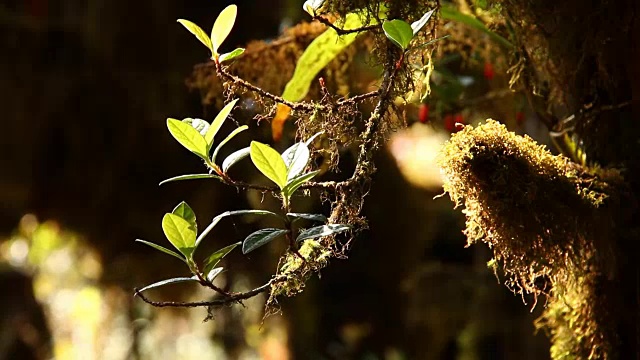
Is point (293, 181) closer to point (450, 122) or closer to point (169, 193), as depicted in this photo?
point (450, 122)

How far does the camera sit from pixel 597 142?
605mm

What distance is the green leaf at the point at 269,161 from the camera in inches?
16.3

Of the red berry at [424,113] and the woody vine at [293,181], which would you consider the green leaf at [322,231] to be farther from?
the red berry at [424,113]

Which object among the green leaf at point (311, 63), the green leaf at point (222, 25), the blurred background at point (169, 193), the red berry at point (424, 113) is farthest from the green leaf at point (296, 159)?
the blurred background at point (169, 193)

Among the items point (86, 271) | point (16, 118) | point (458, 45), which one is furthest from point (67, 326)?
point (458, 45)

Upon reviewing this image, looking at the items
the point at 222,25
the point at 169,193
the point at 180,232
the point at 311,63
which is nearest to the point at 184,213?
the point at 180,232

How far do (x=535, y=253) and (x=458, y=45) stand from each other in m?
0.39

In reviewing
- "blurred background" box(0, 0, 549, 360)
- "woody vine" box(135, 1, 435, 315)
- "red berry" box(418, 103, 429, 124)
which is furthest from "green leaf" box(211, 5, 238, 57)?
"blurred background" box(0, 0, 549, 360)

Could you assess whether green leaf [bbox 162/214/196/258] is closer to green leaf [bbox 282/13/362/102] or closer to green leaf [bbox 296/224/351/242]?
green leaf [bbox 296/224/351/242]

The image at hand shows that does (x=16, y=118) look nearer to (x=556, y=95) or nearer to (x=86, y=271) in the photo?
(x=86, y=271)

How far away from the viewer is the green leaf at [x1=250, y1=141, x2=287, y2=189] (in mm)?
414

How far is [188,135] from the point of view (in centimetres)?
45

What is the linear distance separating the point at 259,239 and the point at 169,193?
1245 mm

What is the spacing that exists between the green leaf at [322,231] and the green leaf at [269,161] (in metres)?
0.03
